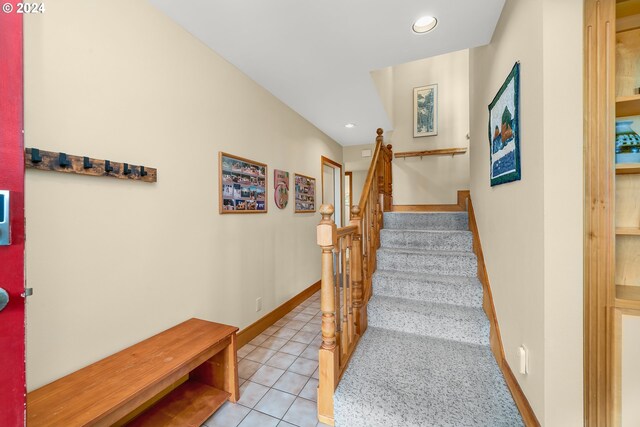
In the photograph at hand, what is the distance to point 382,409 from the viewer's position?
1.28 metres

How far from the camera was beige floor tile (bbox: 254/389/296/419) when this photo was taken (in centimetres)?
153

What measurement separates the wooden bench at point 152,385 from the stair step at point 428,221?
84.7 inches

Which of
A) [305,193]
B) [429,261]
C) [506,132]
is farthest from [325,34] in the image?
[429,261]

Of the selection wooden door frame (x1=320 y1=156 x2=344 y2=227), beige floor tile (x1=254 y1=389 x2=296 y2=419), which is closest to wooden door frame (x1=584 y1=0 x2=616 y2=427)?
beige floor tile (x1=254 y1=389 x2=296 y2=419)

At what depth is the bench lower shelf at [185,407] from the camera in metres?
1.42

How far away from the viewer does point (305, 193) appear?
3.50 m

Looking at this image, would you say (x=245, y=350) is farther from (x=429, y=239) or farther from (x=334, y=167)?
(x=334, y=167)

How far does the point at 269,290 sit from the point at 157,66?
A: 7.04 ft

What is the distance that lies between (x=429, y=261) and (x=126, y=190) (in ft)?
7.85

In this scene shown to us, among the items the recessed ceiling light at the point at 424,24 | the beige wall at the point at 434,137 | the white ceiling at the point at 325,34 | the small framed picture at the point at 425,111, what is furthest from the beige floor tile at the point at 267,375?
the small framed picture at the point at 425,111

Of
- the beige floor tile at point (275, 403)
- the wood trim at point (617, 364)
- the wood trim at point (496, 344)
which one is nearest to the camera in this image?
the wood trim at point (617, 364)

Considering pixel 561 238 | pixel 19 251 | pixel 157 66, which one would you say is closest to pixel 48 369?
pixel 19 251

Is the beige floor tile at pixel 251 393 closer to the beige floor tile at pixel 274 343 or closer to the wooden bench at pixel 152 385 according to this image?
the wooden bench at pixel 152 385

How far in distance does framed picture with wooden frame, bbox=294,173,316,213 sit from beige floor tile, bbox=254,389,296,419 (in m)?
2.01
